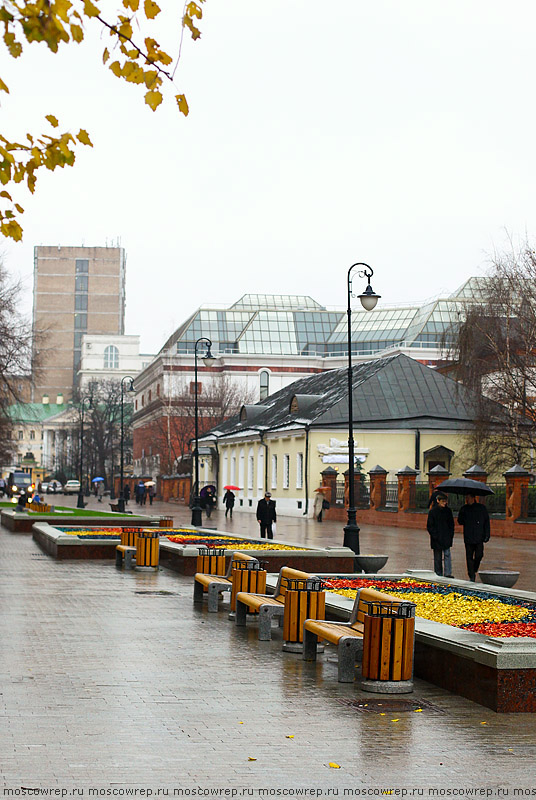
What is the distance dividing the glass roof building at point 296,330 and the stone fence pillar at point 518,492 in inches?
2763

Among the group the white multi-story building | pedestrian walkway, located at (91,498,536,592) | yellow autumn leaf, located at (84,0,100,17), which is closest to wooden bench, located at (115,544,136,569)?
pedestrian walkway, located at (91,498,536,592)

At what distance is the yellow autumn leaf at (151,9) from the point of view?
6.18m

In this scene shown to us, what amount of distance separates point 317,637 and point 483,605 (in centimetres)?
225

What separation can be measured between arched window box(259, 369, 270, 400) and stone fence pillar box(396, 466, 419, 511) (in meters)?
64.7

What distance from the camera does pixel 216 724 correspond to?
8656 mm

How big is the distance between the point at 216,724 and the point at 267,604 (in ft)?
15.2

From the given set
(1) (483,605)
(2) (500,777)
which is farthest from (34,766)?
(1) (483,605)

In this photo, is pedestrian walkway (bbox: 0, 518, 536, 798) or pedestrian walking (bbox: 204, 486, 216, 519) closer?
pedestrian walkway (bbox: 0, 518, 536, 798)

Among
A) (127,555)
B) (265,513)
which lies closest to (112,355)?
(265,513)

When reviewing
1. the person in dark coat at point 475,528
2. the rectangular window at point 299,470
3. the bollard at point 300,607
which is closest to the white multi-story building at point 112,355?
the rectangular window at point 299,470

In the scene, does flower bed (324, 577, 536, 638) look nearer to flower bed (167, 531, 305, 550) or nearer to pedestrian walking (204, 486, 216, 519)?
flower bed (167, 531, 305, 550)

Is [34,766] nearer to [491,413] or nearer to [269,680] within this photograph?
[269,680]

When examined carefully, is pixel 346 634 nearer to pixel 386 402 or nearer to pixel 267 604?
pixel 267 604

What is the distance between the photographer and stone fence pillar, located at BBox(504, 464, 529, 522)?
3681 centimetres
